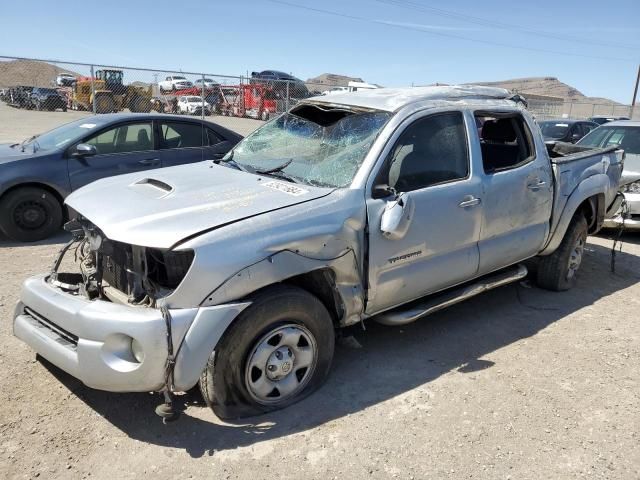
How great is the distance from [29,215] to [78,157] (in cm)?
92

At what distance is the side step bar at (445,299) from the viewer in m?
3.75

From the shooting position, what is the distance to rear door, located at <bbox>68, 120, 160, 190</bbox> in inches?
263

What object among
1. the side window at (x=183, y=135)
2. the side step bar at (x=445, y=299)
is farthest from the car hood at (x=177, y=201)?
the side window at (x=183, y=135)

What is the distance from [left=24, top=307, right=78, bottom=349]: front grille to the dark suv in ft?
89.5

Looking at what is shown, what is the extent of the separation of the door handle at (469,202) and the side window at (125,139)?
4836mm

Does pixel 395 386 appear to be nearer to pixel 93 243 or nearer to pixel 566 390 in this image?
pixel 566 390

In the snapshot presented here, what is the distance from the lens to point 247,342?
2.97m

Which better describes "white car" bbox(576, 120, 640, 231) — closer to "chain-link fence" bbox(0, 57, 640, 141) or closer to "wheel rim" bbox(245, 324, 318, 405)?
"wheel rim" bbox(245, 324, 318, 405)

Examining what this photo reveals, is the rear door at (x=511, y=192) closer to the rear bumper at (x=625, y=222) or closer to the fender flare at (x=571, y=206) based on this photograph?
the fender flare at (x=571, y=206)

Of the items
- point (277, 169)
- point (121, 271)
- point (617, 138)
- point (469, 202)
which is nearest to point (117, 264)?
point (121, 271)

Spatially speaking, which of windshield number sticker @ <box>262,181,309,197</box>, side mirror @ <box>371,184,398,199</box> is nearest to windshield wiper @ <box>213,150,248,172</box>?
windshield number sticker @ <box>262,181,309,197</box>

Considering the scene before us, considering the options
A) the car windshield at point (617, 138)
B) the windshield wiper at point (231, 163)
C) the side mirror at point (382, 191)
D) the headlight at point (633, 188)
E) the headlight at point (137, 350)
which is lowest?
the headlight at point (137, 350)

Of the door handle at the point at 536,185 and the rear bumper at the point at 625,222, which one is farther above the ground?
the door handle at the point at 536,185

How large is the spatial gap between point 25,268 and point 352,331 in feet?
11.7
